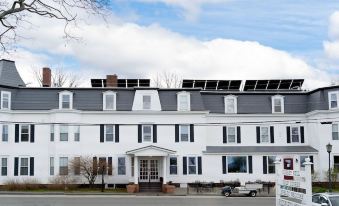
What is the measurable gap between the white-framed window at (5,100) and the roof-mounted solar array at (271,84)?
77.0 feet

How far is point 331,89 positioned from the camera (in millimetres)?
49375

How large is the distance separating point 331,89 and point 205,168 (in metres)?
13.6

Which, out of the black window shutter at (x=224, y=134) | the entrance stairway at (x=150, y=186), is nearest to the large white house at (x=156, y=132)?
the black window shutter at (x=224, y=134)

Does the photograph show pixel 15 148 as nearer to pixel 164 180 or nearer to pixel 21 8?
pixel 164 180

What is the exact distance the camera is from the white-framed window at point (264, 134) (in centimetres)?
5131

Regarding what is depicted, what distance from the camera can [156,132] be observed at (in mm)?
49406

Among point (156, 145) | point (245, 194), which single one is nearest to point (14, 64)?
point (156, 145)

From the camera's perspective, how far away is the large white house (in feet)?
158

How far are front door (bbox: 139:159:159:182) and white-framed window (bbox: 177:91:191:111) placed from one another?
5.49 metres

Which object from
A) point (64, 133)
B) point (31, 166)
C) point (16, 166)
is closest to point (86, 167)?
point (64, 133)

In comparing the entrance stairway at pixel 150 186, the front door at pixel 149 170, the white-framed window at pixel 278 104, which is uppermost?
the white-framed window at pixel 278 104

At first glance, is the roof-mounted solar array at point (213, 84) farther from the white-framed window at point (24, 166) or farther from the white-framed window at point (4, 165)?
the white-framed window at point (4, 165)

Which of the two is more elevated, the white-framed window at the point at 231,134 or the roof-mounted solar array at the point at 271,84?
the roof-mounted solar array at the point at 271,84

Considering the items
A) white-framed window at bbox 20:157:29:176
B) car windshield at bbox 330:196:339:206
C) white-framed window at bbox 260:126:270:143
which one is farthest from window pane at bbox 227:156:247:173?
car windshield at bbox 330:196:339:206
